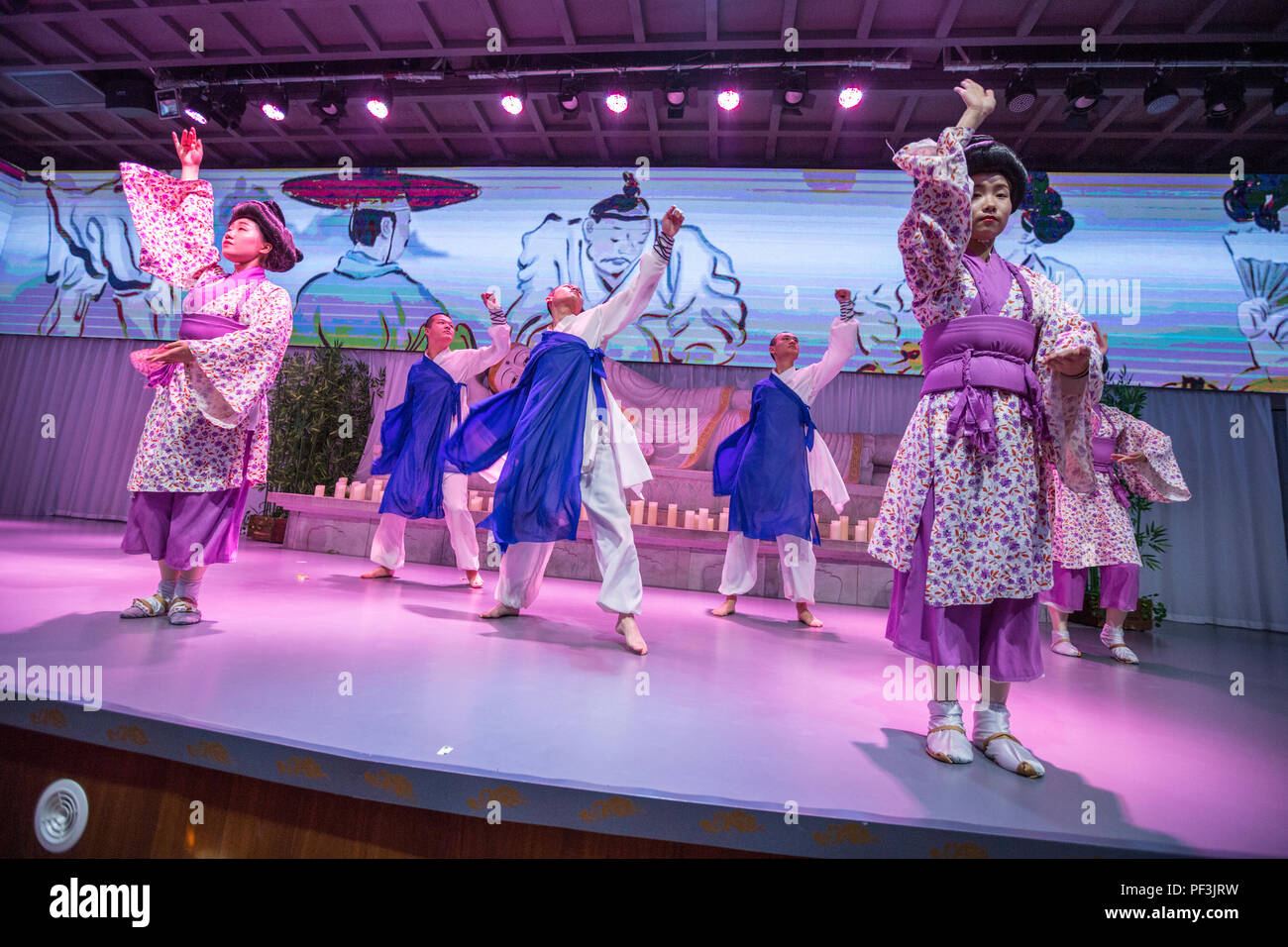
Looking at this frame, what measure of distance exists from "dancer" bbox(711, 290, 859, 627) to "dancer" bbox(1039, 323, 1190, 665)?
47.2 inches

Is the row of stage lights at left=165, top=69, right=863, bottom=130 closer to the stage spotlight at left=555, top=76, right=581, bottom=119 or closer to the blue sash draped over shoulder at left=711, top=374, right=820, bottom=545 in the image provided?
the stage spotlight at left=555, top=76, right=581, bottom=119

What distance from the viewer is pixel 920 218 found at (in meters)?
→ 1.62

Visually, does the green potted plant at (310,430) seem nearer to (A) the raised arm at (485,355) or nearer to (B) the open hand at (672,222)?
(A) the raised arm at (485,355)

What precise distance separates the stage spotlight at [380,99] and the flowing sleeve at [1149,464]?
647cm

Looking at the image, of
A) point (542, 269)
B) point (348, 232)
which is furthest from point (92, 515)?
point (542, 269)

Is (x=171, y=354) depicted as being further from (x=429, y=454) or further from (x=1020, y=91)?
(x=1020, y=91)

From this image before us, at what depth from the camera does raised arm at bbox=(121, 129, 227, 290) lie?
2.65 meters

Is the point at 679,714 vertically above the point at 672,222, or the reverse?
the point at 672,222

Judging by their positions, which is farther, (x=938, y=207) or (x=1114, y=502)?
(x=1114, y=502)

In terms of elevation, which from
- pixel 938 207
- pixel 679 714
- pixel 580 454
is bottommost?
pixel 679 714

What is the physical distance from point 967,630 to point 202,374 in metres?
2.42

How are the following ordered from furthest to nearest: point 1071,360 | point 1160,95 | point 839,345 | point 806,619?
1. point 1160,95
2. point 806,619
3. point 839,345
4. point 1071,360

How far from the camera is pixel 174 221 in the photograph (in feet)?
8.83

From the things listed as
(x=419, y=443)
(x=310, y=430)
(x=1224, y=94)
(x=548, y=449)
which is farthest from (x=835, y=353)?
(x=310, y=430)
